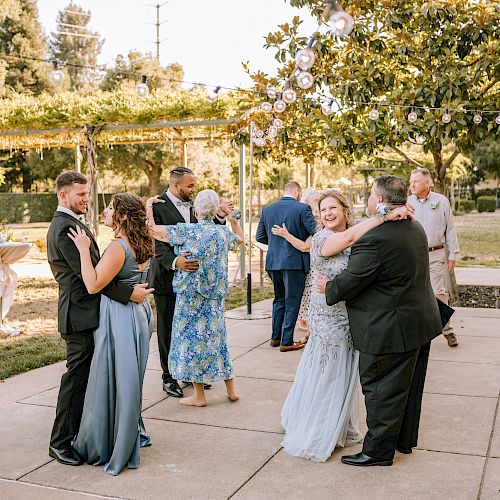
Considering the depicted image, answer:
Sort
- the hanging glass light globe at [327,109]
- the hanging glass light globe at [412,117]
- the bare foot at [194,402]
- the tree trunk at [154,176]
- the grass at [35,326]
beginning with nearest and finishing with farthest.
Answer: the bare foot at [194,402] < the grass at [35,326] < the hanging glass light globe at [412,117] < the hanging glass light globe at [327,109] < the tree trunk at [154,176]

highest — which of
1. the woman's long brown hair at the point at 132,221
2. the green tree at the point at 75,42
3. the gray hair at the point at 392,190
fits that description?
the green tree at the point at 75,42

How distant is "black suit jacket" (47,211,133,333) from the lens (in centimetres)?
398

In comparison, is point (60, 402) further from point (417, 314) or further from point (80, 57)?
point (80, 57)

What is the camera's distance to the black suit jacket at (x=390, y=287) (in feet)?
12.5

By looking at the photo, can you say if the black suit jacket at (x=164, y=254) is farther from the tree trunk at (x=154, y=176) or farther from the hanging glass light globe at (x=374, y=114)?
the tree trunk at (x=154, y=176)

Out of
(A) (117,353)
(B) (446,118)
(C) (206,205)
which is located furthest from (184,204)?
(B) (446,118)

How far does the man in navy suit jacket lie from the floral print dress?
78.5 inches

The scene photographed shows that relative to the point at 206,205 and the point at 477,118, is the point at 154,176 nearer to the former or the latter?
the point at 477,118

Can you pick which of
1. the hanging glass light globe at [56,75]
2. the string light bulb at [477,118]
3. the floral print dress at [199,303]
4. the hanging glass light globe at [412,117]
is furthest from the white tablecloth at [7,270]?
the string light bulb at [477,118]

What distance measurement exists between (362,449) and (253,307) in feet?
19.9

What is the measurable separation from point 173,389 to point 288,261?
2102 millimetres

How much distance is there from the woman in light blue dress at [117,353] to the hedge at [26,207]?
31.3m

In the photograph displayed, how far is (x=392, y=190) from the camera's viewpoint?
394 cm

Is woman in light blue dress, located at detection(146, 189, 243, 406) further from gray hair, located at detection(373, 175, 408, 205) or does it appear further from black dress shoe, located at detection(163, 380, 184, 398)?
gray hair, located at detection(373, 175, 408, 205)
